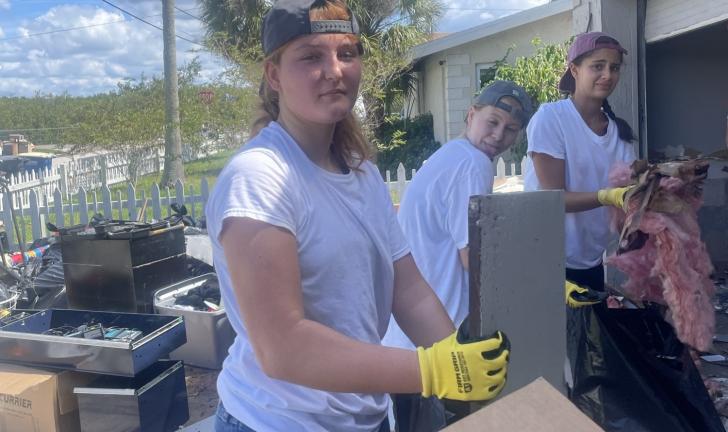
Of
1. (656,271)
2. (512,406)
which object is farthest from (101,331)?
(512,406)

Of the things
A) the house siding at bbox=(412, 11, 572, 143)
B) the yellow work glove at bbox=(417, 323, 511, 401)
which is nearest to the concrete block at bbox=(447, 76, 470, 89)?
the house siding at bbox=(412, 11, 572, 143)

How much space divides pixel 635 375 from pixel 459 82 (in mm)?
13248

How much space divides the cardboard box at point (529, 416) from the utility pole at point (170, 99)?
550 inches

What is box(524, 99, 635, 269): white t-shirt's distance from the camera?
3.07 m

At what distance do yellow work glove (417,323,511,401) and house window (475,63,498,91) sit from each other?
13.5 meters

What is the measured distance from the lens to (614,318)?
2.48m

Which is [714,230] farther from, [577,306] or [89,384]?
[89,384]

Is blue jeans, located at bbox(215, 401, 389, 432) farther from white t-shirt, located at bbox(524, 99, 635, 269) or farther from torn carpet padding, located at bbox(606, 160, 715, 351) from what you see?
white t-shirt, located at bbox(524, 99, 635, 269)

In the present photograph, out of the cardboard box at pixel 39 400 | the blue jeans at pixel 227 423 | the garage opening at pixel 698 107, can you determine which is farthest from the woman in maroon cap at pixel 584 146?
the garage opening at pixel 698 107

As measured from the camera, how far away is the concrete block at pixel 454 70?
49.1ft

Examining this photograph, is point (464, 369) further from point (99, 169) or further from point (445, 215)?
point (99, 169)

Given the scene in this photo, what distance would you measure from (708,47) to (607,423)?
5386 mm

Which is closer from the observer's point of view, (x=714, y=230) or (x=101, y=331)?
(x=101, y=331)

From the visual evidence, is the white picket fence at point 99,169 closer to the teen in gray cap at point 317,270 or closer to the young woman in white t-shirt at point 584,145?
the young woman in white t-shirt at point 584,145
